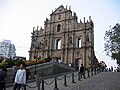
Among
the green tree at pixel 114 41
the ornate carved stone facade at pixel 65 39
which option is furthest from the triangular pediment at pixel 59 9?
the green tree at pixel 114 41

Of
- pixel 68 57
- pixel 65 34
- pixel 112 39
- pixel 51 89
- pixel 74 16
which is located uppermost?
pixel 74 16

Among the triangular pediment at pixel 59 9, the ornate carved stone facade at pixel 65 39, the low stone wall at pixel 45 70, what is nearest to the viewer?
the low stone wall at pixel 45 70

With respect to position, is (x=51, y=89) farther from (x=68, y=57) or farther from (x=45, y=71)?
(x=68, y=57)

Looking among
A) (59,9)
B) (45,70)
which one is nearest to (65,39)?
(59,9)

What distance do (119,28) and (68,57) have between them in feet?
51.6

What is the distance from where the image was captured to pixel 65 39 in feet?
142

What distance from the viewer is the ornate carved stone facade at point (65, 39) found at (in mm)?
39594

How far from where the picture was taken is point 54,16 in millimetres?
47281

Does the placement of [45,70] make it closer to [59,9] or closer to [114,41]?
[114,41]

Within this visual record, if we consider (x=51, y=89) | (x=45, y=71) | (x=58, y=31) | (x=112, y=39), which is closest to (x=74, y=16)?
(x=58, y=31)

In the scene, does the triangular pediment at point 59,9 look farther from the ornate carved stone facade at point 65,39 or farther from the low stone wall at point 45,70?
the low stone wall at point 45,70

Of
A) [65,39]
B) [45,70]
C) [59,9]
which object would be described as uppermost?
[59,9]

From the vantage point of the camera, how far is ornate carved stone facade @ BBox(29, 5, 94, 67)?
3959 cm

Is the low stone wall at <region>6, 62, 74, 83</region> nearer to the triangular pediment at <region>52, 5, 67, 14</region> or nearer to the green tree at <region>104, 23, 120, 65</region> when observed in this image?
the green tree at <region>104, 23, 120, 65</region>
